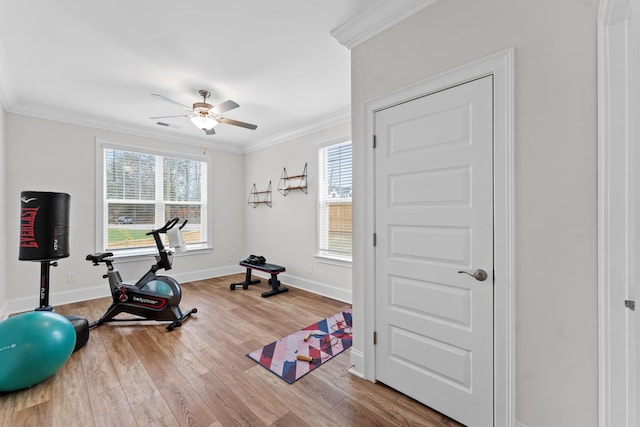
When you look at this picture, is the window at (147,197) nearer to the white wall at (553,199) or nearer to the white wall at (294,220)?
the white wall at (294,220)

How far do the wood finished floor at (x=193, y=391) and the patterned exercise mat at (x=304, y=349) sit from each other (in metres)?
0.07

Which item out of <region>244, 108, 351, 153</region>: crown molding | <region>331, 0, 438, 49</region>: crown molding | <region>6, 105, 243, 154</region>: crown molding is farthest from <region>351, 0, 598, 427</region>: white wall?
<region>6, 105, 243, 154</region>: crown molding

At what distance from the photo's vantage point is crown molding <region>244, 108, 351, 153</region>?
398 cm

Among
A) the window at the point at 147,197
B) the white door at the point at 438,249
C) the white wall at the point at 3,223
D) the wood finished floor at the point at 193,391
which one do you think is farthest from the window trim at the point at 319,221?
the white wall at the point at 3,223

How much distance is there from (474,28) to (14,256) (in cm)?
545

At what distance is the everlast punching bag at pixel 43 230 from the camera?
2461 mm

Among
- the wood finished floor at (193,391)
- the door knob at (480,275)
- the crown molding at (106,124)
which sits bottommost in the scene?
the wood finished floor at (193,391)

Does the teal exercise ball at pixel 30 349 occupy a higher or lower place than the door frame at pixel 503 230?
lower

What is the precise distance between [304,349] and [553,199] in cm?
221

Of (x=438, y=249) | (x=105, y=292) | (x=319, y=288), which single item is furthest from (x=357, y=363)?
(x=105, y=292)

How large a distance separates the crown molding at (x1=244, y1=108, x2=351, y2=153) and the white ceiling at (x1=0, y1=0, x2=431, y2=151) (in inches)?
1.3

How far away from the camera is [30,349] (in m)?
1.92

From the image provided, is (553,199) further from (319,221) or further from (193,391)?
(319,221)

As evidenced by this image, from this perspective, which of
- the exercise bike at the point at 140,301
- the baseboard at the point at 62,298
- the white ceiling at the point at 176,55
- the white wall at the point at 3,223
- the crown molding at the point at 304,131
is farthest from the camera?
the crown molding at the point at 304,131
